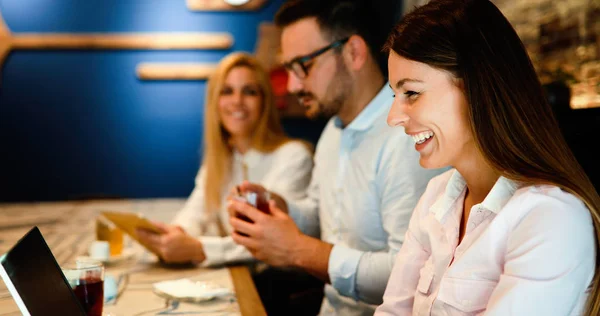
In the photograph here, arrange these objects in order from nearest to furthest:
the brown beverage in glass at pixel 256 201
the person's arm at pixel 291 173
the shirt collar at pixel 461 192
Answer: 1. the shirt collar at pixel 461 192
2. the brown beverage in glass at pixel 256 201
3. the person's arm at pixel 291 173

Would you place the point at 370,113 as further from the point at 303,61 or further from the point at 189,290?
the point at 189,290

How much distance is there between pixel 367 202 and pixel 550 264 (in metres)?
0.90

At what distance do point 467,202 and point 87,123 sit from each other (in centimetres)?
389

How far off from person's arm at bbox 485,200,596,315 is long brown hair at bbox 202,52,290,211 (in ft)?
5.94

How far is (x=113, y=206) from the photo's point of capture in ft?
11.7

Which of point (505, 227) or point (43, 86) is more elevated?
point (43, 86)

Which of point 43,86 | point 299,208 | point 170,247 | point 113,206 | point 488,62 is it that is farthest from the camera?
point 43,86

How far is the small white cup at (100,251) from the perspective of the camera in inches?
76.0

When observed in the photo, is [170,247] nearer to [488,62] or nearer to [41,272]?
[41,272]

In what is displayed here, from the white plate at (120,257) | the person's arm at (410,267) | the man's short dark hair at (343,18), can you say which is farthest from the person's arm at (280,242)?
the man's short dark hair at (343,18)

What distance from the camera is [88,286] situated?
128cm

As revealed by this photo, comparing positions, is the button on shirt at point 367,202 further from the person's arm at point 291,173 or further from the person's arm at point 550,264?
the person's arm at point 550,264

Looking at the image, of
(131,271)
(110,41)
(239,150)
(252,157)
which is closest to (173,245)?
(131,271)

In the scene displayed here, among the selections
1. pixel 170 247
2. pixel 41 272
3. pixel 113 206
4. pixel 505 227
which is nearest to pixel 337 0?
pixel 170 247
